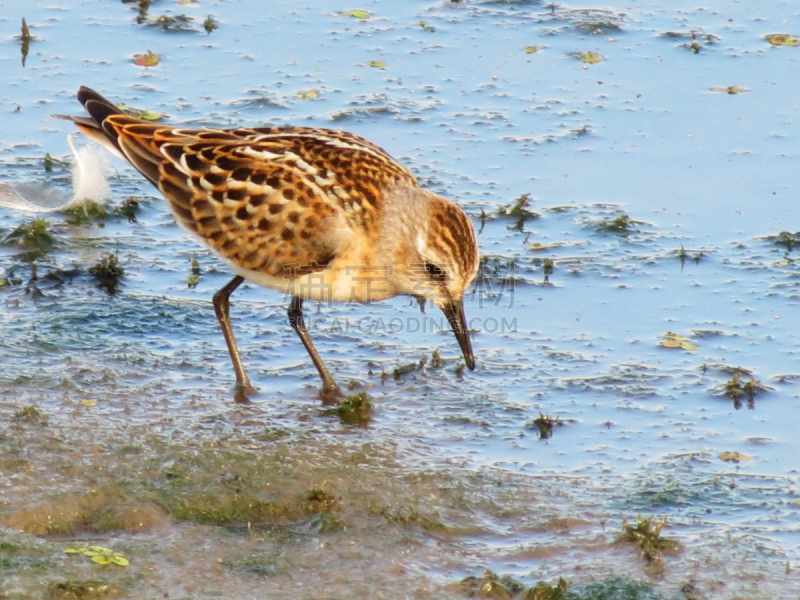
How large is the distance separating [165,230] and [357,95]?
3062 mm

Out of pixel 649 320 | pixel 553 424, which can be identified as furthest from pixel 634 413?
pixel 649 320

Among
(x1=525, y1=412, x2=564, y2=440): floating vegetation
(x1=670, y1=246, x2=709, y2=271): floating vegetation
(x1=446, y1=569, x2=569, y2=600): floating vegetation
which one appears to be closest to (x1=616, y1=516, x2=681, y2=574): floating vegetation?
(x1=446, y1=569, x2=569, y2=600): floating vegetation

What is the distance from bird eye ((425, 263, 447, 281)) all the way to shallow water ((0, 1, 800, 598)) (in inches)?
36.7

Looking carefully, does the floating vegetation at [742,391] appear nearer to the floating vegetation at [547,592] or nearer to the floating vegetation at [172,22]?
the floating vegetation at [547,592]

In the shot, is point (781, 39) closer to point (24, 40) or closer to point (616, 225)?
point (616, 225)

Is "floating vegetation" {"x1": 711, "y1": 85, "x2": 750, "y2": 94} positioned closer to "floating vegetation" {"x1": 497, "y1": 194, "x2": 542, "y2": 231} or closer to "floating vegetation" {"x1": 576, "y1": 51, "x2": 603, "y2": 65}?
"floating vegetation" {"x1": 576, "y1": 51, "x2": 603, "y2": 65}

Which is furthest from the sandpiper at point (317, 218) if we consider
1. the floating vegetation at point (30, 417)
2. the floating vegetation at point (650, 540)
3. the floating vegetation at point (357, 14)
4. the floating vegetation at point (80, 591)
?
the floating vegetation at point (357, 14)

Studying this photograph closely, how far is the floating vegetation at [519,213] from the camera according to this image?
11.2 meters

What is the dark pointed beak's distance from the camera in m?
8.68

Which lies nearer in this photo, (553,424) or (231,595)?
(231,595)

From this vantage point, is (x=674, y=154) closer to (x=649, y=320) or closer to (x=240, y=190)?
(x=649, y=320)

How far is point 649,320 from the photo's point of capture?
1002 centimetres

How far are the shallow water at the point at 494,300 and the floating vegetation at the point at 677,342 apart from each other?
75mm

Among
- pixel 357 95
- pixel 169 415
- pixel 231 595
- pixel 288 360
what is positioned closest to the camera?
pixel 231 595
